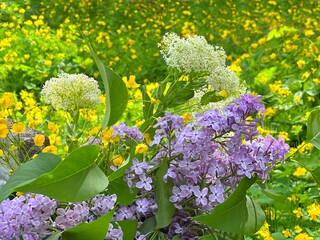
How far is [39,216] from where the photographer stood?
154cm

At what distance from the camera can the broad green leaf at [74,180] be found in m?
1.45

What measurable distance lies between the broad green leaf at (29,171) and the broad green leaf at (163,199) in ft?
0.81

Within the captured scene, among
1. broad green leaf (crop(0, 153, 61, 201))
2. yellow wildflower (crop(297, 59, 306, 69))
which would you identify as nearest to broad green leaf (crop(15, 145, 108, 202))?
broad green leaf (crop(0, 153, 61, 201))

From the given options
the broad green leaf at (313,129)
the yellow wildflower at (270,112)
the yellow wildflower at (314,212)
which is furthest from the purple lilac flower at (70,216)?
the yellow wildflower at (270,112)

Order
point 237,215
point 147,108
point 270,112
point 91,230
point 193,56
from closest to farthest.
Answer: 1. point 91,230
2. point 237,215
3. point 193,56
4. point 147,108
5. point 270,112

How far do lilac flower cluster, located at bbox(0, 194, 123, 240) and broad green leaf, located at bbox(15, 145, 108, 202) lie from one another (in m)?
0.10

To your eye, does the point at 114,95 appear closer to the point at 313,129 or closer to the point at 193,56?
the point at 193,56

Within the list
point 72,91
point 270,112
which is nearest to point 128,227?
point 72,91

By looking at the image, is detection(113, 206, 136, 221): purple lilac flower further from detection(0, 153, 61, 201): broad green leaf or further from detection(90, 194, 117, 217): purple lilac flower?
detection(0, 153, 61, 201): broad green leaf

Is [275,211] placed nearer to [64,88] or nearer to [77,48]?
[64,88]

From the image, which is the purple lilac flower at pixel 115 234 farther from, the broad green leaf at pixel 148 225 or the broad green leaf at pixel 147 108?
the broad green leaf at pixel 147 108

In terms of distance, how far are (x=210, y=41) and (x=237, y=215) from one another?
226 inches

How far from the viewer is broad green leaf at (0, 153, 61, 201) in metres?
1.49

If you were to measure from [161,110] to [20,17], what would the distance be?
4.85m
